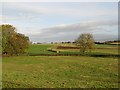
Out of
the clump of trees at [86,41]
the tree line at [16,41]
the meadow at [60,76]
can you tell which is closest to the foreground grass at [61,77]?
the meadow at [60,76]

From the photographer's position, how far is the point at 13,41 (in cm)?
6369

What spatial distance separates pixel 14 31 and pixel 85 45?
23.3 meters

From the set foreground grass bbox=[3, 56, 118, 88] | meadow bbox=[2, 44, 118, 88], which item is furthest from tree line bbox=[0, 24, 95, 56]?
foreground grass bbox=[3, 56, 118, 88]

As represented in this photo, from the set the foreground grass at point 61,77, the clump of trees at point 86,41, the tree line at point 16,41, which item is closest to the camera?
the foreground grass at point 61,77

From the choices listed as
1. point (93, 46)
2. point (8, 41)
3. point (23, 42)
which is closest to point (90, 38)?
point (93, 46)

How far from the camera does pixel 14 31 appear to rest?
6781 centimetres

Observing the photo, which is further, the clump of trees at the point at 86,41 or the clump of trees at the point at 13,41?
the clump of trees at the point at 86,41

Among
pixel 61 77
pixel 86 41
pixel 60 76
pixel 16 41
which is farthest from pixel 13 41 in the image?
pixel 61 77

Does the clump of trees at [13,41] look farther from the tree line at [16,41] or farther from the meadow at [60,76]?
the meadow at [60,76]

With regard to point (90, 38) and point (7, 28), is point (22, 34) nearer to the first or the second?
point (7, 28)

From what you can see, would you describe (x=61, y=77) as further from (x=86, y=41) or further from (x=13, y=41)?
(x=86, y=41)

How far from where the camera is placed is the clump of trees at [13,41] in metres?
62.1

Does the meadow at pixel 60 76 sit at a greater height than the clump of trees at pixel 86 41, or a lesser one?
lesser

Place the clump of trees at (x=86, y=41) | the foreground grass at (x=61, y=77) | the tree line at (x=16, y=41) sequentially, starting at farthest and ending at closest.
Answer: the clump of trees at (x=86, y=41) → the tree line at (x=16, y=41) → the foreground grass at (x=61, y=77)
